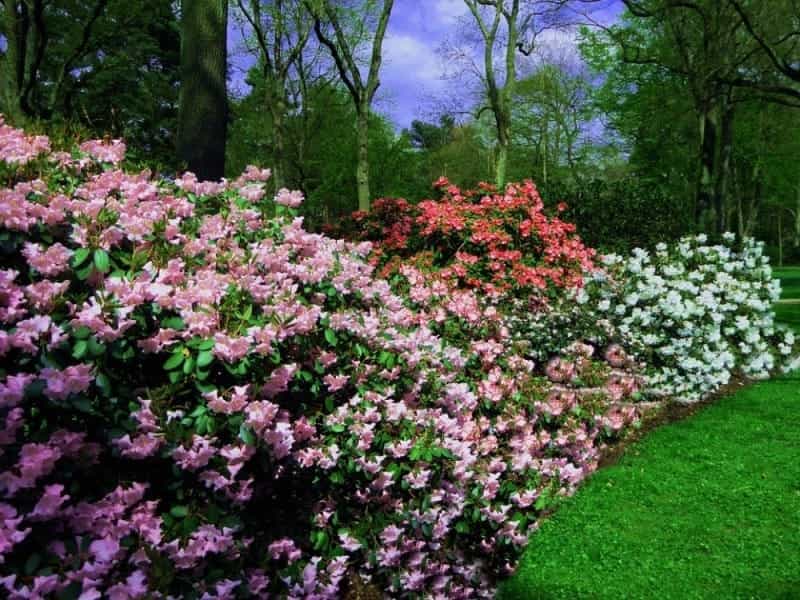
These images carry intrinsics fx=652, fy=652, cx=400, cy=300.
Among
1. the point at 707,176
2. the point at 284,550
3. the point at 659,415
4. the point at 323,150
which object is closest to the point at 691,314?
the point at 659,415

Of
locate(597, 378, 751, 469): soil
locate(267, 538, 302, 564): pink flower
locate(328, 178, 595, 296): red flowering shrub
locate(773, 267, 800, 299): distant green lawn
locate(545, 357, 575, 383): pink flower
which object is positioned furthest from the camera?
locate(773, 267, 800, 299): distant green lawn

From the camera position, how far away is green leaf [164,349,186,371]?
2.42 metres

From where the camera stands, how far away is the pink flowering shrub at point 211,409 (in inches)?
87.4

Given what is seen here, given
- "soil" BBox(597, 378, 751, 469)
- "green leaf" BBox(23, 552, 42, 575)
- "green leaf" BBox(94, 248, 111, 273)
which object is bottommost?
"soil" BBox(597, 378, 751, 469)

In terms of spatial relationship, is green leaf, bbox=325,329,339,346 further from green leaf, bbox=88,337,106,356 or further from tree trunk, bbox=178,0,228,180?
tree trunk, bbox=178,0,228,180

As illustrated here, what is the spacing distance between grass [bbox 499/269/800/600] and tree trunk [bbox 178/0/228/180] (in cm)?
466

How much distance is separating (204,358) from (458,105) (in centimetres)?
2582

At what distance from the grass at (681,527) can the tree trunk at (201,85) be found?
466cm

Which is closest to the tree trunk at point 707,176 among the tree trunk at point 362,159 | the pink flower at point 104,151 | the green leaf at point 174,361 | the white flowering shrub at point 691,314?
the white flowering shrub at point 691,314

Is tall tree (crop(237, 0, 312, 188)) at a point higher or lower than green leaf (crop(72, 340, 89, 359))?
higher

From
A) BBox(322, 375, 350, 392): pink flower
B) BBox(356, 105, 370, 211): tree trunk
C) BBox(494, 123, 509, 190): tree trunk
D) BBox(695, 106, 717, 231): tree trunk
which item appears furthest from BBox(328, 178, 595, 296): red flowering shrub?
BBox(494, 123, 509, 190): tree trunk

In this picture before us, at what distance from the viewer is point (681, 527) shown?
4574 millimetres

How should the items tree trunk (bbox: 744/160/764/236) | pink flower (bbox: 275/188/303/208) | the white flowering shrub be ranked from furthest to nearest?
tree trunk (bbox: 744/160/764/236)
the white flowering shrub
pink flower (bbox: 275/188/303/208)

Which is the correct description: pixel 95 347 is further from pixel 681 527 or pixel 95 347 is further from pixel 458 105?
pixel 458 105
